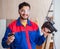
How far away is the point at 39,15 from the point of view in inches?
108

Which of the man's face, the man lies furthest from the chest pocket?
the man's face

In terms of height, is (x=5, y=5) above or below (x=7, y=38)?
Answer: above

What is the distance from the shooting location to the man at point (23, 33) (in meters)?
1.32

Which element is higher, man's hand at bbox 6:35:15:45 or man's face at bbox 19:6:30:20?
man's face at bbox 19:6:30:20

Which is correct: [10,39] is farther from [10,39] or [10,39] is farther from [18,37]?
[18,37]

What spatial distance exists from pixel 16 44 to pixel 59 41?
117cm

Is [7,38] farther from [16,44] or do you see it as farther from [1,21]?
[1,21]

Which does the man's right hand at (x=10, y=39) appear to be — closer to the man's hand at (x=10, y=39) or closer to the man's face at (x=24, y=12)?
the man's hand at (x=10, y=39)

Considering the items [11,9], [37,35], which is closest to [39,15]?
[11,9]

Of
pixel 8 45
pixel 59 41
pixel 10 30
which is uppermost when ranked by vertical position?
pixel 10 30

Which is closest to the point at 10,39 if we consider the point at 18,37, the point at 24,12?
the point at 18,37

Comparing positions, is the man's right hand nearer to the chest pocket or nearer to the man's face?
the chest pocket

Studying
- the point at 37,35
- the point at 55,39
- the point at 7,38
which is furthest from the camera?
the point at 55,39

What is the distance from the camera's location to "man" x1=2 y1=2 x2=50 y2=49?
1.32 meters
